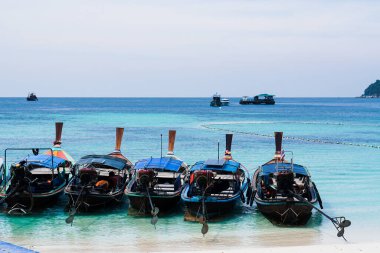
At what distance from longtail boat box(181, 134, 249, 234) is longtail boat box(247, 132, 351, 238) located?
3.29ft

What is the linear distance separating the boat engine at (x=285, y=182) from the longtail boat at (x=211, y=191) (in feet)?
6.56

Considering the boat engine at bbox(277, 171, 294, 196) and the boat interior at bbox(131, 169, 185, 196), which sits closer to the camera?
the boat engine at bbox(277, 171, 294, 196)

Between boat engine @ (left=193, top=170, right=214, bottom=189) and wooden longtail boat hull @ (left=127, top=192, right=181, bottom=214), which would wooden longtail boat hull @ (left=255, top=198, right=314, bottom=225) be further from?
wooden longtail boat hull @ (left=127, top=192, right=181, bottom=214)

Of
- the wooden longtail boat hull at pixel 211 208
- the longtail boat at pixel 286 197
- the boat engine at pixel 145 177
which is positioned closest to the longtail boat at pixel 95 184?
the boat engine at pixel 145 177

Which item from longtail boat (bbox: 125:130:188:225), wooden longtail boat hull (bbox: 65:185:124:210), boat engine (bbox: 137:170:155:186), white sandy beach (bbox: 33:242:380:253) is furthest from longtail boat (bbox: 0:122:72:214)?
white sandy beach (bbox: 33:242:380:253)

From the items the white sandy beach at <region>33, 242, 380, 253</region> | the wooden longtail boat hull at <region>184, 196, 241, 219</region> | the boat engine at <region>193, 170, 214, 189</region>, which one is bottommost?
the white sandy beach at <region>33, 242, 380, 253</region>

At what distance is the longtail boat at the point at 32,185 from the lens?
976 inches

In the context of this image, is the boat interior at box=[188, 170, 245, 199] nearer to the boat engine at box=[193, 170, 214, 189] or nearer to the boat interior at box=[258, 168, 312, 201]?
the boat engine at box=[193, 170, 214, 189]

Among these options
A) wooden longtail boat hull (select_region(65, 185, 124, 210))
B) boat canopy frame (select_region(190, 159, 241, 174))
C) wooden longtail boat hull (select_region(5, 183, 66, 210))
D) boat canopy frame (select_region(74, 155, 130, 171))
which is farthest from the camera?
boat canopy frame (select_region(74, 155, 130, 171))

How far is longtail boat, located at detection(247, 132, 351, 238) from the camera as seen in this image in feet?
76.2

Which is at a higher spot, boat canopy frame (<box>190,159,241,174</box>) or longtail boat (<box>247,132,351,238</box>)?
boat canopy frame (<box>190,159,241,174</box>)

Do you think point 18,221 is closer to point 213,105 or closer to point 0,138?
point 0,138

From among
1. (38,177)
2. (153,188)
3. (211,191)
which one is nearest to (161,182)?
(153,188)

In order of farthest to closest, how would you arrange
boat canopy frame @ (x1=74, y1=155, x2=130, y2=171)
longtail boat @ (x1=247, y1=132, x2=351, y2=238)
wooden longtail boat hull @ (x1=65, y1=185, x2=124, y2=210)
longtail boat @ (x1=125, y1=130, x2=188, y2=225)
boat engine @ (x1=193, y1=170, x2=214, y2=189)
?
boat canopy frame @ (x1=74, y1=155, x2=130, y2=171)
wooden longtail boat hull @ (x1=65, y1=185, x2=124, y2=210)
longtail boat @ (x1=125, y1=130, x2=188, y2=225)
boat engine @ (x1=193, y1=170, x2=214, y2=189)
longtail boat @ (x1=247, y1=132, x2=351, y2=238)
